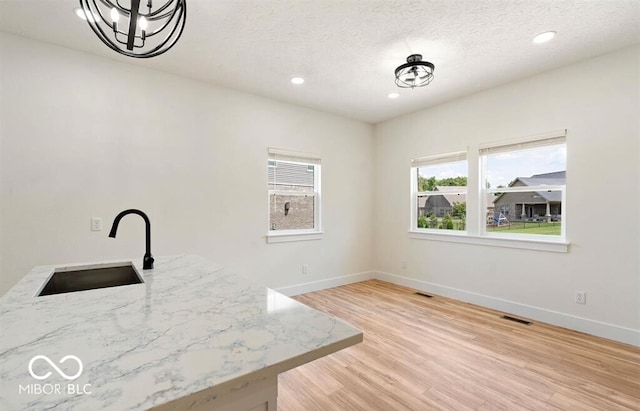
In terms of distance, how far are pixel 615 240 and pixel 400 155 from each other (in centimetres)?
270

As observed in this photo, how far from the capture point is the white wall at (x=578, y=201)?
9.00ft

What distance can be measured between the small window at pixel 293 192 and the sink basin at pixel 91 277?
231 centimetres

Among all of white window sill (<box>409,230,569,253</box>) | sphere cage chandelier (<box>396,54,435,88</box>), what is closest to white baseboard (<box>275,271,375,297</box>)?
white window sill (<box>409,230,569,253</box>)

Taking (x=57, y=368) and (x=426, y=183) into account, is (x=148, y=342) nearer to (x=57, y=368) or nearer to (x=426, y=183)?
(x=57, y=368)

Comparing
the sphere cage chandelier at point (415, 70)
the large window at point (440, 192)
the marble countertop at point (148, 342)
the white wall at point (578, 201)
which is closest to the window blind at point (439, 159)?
the large window at point (440, 192)

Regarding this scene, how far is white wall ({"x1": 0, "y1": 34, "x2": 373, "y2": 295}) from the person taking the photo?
2.59m

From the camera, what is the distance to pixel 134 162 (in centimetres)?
307

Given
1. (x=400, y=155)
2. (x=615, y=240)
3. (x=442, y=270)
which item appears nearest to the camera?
(x=615, y=240)

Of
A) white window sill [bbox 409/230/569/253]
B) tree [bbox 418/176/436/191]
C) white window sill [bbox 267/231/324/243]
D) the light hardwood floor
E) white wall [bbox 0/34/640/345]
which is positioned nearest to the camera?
the light hardwood floor

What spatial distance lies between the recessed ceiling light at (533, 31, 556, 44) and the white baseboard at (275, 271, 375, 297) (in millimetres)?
3674

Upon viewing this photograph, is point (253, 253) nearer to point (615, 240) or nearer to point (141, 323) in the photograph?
point (141, 323)

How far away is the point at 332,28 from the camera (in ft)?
8.05

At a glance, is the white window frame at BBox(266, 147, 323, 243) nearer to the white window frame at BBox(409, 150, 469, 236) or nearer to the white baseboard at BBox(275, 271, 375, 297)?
the white baseboard at BBox(275, 271, 375, 297)

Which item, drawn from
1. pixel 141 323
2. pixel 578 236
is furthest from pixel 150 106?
pixel 578 236
